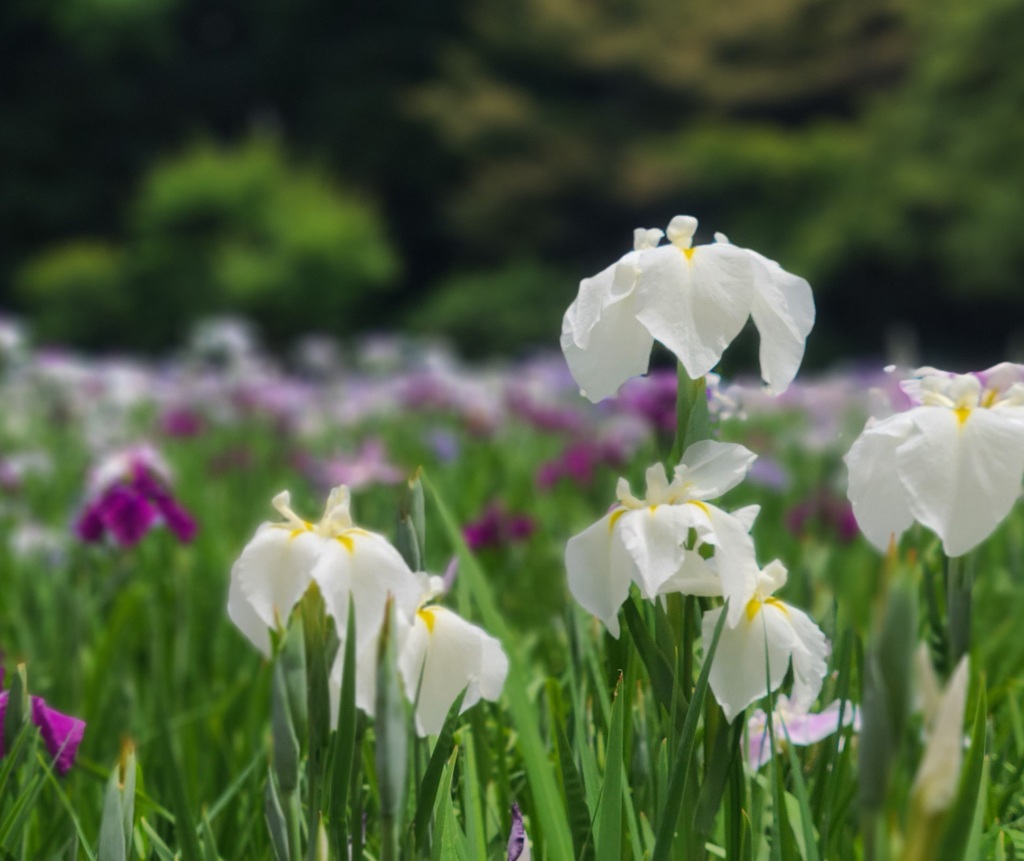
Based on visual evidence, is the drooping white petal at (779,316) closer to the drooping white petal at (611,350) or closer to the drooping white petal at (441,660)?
the drooping white petal at (611,350)

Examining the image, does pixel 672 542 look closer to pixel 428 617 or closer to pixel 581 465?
pixel 428 617

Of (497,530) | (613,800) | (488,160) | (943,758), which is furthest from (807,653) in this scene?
(488,160)

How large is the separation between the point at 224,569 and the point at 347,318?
10898 mm

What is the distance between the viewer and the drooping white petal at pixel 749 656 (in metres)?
0.62

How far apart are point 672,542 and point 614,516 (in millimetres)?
50

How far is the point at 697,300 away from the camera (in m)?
0.63

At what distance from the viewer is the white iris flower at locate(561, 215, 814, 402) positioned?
623 mm

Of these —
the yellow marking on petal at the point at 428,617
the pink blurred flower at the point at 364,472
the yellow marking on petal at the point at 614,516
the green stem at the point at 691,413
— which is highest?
the pink blurred flower at the point at 364,472

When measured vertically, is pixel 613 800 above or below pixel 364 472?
below

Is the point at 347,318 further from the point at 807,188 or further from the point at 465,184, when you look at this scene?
the point at 807,188

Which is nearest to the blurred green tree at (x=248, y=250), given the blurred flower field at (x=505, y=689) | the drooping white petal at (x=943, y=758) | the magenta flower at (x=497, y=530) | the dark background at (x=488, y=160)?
the dark background at (x=488, y=160)

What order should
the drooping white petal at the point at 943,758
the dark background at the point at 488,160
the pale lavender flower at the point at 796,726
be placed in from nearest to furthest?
1. the drooping white petal at the point at 943,758
2. the pale lavender flower at the point at 796,726
3. the dark background at the point at 488,160

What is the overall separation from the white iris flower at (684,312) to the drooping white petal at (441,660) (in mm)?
140

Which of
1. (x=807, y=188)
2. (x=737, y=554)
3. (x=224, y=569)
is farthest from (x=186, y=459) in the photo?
(x=807, y=188)
